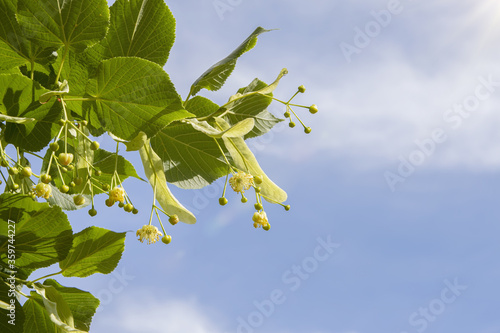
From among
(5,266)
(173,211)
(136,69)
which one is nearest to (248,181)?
(173,211)

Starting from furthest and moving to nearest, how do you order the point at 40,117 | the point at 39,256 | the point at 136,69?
the point at 39,256 < the point at 40,117 < the point at 136,69

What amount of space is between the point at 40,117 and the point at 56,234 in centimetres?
29

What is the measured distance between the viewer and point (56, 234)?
124 cm

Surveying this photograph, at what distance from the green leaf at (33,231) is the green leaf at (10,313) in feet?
0.23

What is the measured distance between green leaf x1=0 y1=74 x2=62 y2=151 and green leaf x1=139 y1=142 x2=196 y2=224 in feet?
0.75

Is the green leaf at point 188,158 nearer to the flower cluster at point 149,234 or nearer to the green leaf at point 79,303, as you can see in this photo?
the flower cluster at point 149,234

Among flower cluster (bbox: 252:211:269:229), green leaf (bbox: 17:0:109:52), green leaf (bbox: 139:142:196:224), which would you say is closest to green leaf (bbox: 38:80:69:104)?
green leaf (bbox: 17:0:109:52)

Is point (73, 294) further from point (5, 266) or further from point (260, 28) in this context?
point (260, 28)

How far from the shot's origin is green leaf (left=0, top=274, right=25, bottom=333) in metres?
1.25

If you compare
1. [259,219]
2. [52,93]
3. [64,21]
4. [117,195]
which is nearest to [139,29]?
[64,21]

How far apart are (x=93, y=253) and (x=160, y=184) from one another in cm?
31

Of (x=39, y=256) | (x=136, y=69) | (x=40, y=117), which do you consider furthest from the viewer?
(x=39, y=256)

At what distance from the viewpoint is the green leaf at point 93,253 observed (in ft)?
4.29

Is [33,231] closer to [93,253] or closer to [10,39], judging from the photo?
[93,253]
